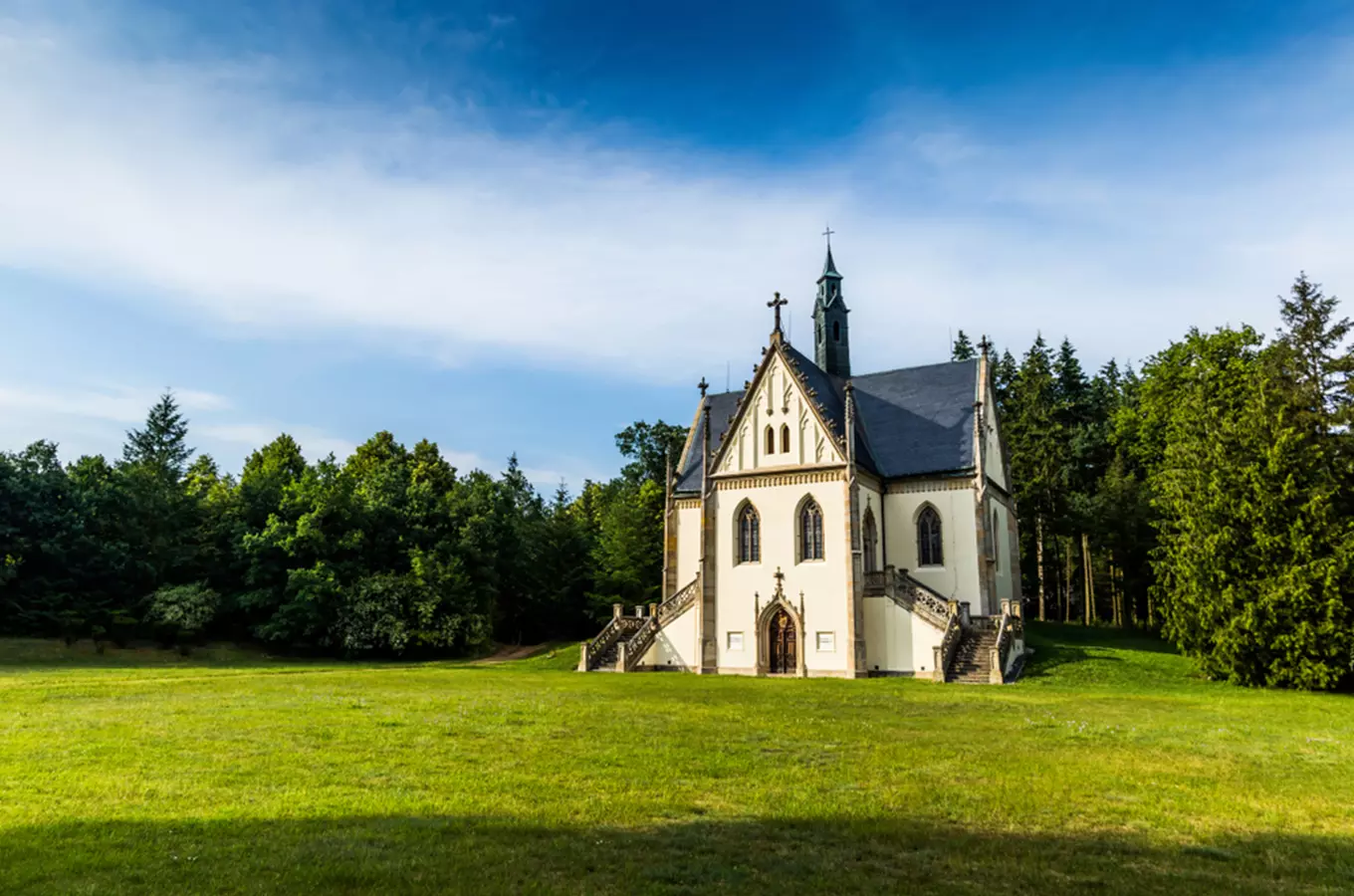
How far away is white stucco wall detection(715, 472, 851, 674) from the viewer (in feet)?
115

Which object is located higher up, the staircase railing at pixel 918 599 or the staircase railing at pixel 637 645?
the staircase railing at pixel 918 599

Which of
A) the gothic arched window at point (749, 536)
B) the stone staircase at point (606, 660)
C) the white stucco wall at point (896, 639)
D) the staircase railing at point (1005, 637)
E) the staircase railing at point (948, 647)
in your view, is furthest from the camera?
the gothic arched window at point (749, 536)

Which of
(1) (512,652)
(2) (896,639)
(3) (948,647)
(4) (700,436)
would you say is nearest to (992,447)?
(2) (896,639)

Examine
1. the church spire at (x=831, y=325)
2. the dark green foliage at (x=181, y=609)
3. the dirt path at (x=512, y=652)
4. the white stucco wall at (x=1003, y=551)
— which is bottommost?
the dirt path at (x=512, y=652)

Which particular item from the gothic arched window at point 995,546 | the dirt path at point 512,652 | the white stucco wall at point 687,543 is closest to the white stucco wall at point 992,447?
the gothic arched window at point 995,546

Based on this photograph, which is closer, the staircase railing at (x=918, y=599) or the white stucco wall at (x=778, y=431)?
the staircase railing at (x=918, y=599)

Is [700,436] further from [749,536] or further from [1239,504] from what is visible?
[1239,504]

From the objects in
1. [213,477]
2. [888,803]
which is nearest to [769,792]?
[888,803]

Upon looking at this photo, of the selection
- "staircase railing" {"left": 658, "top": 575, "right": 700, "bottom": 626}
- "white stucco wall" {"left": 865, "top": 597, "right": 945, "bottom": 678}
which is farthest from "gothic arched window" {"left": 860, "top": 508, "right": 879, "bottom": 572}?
"staircase railing" {"left": 658, "top": 575, "right": 700, "bottom": 626}

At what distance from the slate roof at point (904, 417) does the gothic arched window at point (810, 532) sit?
298 cm

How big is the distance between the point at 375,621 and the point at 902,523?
1075 inches

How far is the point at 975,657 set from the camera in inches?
1249

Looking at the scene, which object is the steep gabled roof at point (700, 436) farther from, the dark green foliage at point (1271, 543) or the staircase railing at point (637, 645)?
the dark green foliage at point (1271, 543)

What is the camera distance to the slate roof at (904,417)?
38.2m
